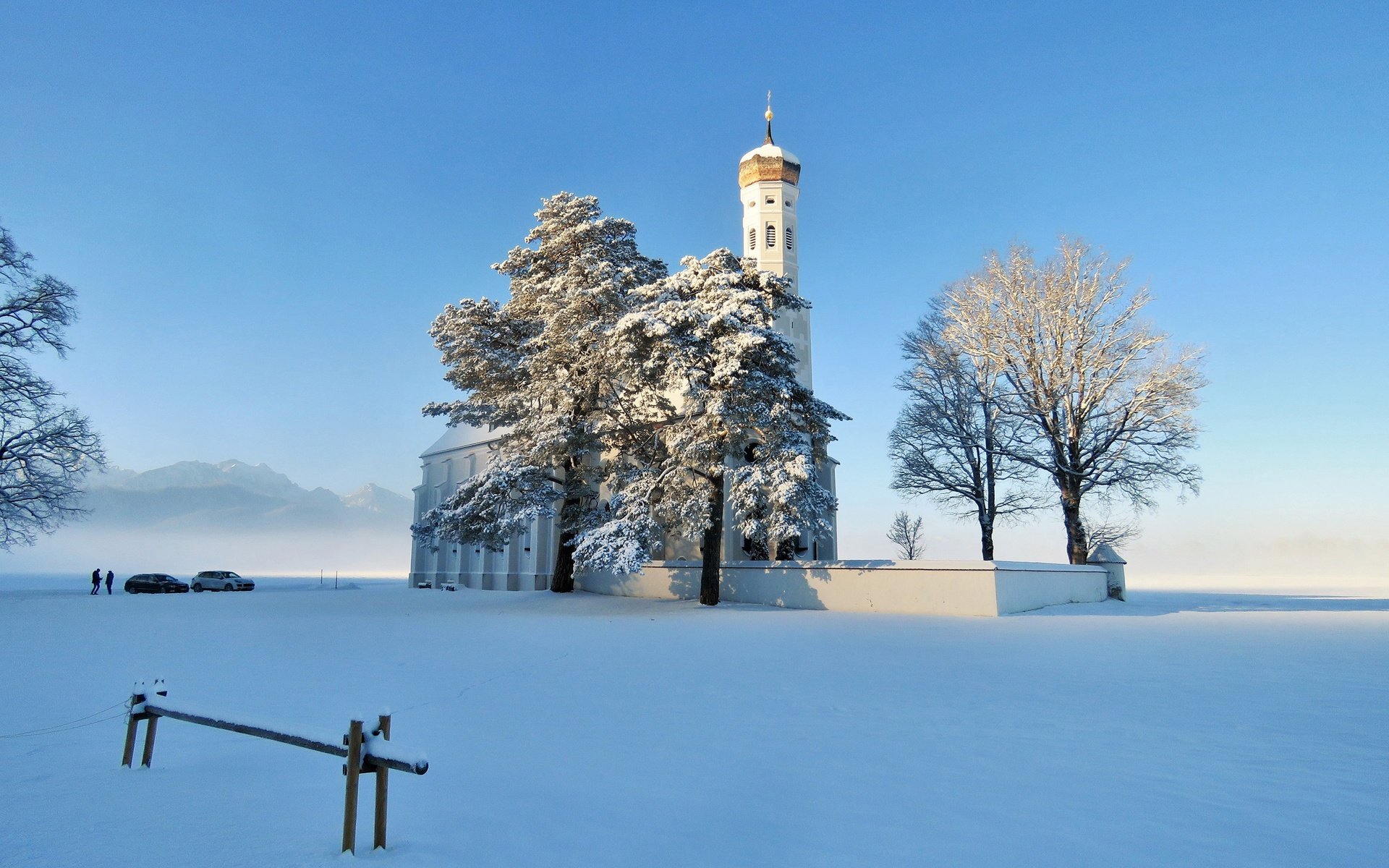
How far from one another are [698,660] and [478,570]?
31.9 m

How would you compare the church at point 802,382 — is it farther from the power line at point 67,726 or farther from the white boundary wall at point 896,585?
the power line at point 67,726

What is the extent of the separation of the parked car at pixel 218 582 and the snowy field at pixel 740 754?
26937mm

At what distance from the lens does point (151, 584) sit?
36438 mm

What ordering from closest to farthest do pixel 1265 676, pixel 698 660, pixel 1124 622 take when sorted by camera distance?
pixel 1265 676 < pixel 698 660 < pixel 1124 622

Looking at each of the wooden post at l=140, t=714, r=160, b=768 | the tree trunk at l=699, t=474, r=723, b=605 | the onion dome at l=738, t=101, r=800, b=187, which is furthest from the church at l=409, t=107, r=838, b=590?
the wooden post at l=140, t=714, r=160, b=768

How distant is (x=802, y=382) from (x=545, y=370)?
17.0 metres

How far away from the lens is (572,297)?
86.9ft

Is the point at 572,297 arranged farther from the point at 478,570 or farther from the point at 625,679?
the point at 478,570

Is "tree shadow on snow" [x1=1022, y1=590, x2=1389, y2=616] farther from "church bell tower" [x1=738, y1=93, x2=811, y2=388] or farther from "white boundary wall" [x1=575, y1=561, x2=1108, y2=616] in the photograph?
"church bell tower" [x1=738, y1=93, x2=811, y2=388]

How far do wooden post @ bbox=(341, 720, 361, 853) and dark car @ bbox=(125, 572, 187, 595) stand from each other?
3927 centimetres

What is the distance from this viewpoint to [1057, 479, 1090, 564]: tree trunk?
28.8 meters

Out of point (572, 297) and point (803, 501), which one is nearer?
point (803, 501)

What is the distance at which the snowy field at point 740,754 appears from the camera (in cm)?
510

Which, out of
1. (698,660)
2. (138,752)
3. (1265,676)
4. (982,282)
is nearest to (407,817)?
(138,752)
